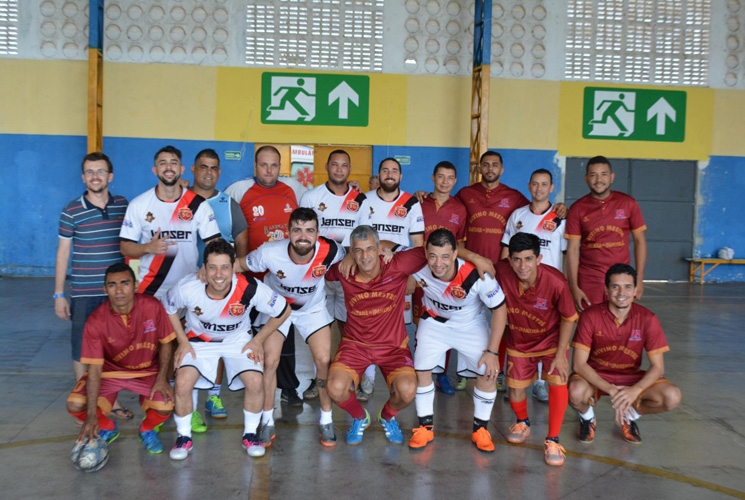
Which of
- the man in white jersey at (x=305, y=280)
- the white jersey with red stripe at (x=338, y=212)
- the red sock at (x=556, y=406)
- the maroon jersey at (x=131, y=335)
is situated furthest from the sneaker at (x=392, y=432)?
the white jersey with red stripe at (x=338, y=212)

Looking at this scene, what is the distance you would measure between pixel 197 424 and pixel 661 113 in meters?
12.1

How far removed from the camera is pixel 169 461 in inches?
161

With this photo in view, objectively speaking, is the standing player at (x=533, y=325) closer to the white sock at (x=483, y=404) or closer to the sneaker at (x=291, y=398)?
the white sock at (x=483, y=404)

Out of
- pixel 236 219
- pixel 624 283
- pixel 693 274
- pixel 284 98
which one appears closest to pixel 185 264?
pixel 236 219

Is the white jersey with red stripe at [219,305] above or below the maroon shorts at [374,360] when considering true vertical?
above

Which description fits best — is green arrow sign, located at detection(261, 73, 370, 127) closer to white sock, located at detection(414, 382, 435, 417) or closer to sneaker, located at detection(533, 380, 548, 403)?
sneaker, located at detection(533, 380, 548, 403)

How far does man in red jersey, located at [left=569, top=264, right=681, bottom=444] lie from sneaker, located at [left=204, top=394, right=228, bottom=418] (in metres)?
2.52

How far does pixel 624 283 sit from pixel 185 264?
3118 mm

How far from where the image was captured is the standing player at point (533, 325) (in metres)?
4.45

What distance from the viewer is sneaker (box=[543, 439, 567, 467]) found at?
4.14 metres

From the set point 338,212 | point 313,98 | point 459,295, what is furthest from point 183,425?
point 313,98

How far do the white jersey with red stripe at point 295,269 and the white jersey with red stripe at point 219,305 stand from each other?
0.90 ft

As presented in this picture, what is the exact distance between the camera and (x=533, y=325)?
4.69 m

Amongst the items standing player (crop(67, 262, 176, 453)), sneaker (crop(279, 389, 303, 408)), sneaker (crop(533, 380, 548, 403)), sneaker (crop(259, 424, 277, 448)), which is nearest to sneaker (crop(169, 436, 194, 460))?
standing player (crop(67, 262, 176, 453))
